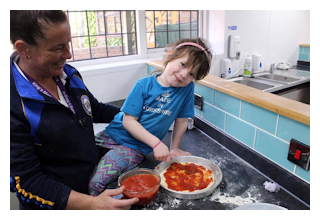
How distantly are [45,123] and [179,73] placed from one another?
0.53 m

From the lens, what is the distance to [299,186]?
32.8 inches

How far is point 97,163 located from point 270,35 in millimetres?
2131

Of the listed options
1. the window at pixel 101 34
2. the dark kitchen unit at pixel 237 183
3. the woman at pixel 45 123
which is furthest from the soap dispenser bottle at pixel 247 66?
the woman at pixel 45 123

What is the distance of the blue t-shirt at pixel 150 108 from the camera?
3.29ft

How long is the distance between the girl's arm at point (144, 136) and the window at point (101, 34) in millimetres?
1034

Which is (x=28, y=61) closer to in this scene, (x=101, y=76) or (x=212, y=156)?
(x=212, y=156)

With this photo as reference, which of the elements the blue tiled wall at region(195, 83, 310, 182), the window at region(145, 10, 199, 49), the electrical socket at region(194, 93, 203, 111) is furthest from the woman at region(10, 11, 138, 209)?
the window at region(145, 10, 199, 49)

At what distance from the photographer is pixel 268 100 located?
93cm

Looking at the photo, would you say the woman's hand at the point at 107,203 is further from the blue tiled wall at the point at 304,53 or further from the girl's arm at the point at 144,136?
the blue tiled wall at the point at 304,53

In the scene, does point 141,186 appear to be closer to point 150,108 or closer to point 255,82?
point 150,108

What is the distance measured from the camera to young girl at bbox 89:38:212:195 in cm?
96

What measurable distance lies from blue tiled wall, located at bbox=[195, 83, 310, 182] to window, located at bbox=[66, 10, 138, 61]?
3.18 ft

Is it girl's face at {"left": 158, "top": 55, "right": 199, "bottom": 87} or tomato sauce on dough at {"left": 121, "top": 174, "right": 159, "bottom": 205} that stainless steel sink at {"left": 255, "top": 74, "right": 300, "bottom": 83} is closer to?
girl's face at {"left": 158, "top": 55, "right": 199, "bottom": 87}
